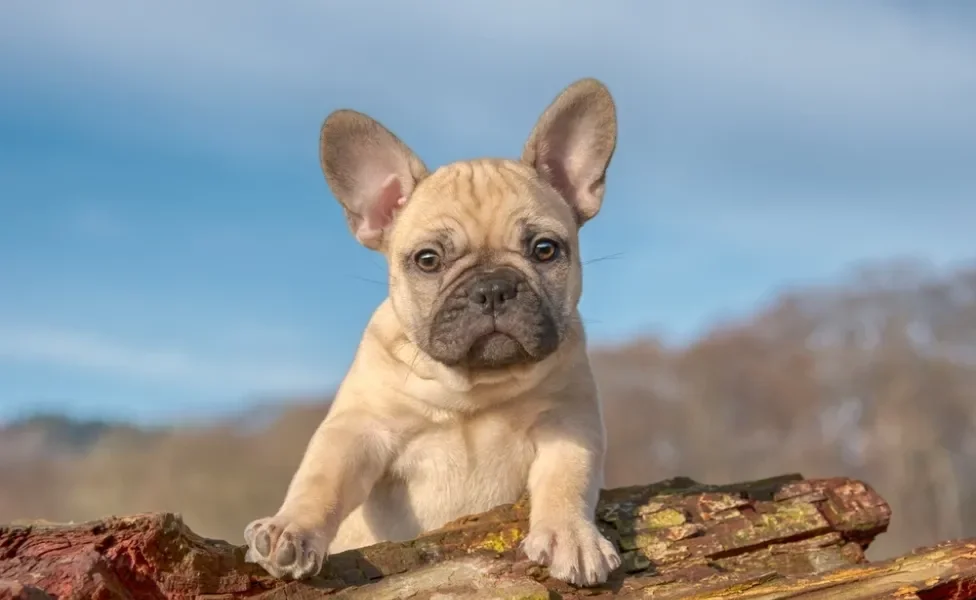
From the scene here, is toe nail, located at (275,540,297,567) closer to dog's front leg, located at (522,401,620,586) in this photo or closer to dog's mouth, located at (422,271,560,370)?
dog's front leg, located at (522,401,620,586)

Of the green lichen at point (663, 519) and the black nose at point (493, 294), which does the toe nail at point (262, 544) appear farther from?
the green lichen at point (663, 519)

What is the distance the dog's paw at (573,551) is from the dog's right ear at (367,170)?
7.38ft

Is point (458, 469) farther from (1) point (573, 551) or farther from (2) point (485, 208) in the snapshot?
(2) point (485, 208)

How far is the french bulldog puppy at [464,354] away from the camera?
16.1 ft

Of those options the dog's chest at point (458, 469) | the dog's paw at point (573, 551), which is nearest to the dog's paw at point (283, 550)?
the dog's paw at point (573, 551)

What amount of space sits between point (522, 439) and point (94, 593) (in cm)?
240

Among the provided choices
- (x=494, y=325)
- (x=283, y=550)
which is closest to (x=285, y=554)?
(x=283, y=550)

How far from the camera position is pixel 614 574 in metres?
4.48

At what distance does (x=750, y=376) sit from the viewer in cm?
3206

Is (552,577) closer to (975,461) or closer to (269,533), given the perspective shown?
(269,533)

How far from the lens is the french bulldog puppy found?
4902 mm

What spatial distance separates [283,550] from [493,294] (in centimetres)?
163

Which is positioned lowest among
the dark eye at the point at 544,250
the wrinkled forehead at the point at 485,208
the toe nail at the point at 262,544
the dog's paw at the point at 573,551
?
the dog's paw at the point at 573,551

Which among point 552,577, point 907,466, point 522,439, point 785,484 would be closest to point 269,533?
point 552,577
